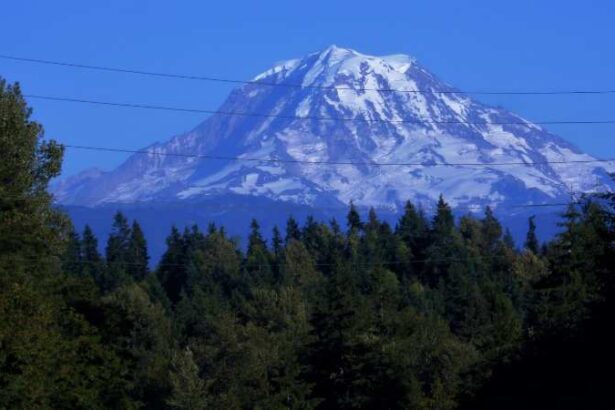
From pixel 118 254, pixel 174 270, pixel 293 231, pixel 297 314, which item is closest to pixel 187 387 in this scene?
pixel 297 314

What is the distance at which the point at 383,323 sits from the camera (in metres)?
78.1

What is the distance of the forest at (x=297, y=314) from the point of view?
1658 inches

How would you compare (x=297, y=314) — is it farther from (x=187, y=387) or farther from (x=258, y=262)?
(x=258, y=262)

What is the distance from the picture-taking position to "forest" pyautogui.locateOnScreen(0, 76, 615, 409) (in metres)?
42.1


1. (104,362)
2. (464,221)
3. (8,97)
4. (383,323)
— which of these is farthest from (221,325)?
(464,221)

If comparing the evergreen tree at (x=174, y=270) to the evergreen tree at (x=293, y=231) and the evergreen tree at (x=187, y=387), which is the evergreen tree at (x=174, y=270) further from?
the evergreen tree at (x=187, y=387)

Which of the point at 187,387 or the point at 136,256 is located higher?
the point at 136,256

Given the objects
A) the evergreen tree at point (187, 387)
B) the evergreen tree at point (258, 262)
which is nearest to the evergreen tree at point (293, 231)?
the evergreen tree at point (258, 262)

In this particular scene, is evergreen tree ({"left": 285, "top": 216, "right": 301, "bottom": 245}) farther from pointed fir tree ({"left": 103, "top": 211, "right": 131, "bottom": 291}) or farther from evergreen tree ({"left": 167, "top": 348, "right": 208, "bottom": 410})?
evergreen tree ({"left": 167, "top": 348, "right": 208, "bottom": 410})

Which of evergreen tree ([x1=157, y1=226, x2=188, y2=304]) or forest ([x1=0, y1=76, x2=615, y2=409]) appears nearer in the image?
forest ([x1=0, y1=76, x2=615, y2=409])

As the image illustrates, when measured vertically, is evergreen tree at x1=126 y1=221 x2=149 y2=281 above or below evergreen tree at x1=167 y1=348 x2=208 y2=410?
above

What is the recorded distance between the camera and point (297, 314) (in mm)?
107688

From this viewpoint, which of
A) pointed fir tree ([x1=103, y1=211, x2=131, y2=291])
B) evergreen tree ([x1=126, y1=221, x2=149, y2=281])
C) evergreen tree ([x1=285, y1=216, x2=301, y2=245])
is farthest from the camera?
evergreen tree ([x1=285, y1=216, x2=301, y2=245])

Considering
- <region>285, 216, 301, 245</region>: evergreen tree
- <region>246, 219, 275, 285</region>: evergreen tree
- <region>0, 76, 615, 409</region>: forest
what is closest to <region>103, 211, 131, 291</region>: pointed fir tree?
<region>0, 76, 615, 409</region>: forest
